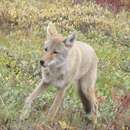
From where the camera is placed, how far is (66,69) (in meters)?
10.2

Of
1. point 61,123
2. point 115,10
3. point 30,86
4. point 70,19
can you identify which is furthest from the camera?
point 115,10

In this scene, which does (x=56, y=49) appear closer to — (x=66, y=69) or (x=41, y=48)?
(x=66, y=69)

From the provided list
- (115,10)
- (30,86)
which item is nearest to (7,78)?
(30,86)

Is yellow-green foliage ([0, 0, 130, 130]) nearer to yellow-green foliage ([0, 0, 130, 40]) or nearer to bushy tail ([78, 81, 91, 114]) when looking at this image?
yellow-green foliage ([0, 0, 130, 40])

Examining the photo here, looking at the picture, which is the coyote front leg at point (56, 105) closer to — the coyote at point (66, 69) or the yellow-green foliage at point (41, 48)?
the coyote at point (66, 69)

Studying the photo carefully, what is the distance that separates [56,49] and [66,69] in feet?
1.29

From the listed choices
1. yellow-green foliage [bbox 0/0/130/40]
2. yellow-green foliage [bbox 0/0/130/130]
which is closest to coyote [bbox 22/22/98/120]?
yellow-green foliage [bbox 0/0/130/130]

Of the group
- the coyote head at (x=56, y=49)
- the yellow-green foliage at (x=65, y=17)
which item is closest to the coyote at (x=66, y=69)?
the coyote head at (x=56, y=49)

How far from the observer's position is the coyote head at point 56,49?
32.5ft

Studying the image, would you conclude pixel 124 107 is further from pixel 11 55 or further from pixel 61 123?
pixel 11 55

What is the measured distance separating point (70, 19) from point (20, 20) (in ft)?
6.75

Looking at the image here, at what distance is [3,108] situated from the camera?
29.7 ft

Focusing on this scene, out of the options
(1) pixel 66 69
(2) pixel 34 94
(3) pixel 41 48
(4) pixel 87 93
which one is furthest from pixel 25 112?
(3) pixel 41 48

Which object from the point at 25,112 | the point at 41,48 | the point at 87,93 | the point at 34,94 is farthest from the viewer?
the point at 41,48
